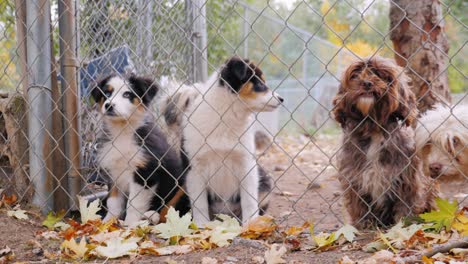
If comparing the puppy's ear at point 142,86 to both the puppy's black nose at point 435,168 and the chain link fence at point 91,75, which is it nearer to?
the chain link fence at point 91,75

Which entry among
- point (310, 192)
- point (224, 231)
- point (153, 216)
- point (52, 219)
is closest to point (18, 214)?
point (52, 219)

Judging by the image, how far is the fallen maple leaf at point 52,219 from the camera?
352 cm

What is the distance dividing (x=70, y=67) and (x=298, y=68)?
1037cm

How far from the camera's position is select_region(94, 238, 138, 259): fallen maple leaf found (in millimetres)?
2789

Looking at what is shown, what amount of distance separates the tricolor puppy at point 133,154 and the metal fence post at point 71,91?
32cm

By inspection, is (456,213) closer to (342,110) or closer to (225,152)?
(342,110)

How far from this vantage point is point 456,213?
2723mm

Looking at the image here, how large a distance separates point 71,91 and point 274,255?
1.93 metres

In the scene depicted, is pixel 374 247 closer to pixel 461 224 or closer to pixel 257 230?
pixel 461 224

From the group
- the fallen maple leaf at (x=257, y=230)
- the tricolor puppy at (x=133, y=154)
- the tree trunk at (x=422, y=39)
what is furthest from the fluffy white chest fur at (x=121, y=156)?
the tree trunk at (x=422, y=39)

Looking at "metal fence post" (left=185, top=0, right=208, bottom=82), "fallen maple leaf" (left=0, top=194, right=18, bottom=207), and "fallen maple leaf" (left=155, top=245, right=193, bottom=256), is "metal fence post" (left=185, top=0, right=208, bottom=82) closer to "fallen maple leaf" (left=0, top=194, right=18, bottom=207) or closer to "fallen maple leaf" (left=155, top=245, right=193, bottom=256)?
"fallen maple leaf" (left=0, top=194, right=18, bottom=207)

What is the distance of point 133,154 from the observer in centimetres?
396

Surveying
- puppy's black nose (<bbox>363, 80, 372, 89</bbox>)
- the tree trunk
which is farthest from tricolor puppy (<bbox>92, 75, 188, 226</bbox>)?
the tree trunk

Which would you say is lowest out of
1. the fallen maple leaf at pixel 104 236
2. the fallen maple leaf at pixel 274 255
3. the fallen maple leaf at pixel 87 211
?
the fallen maple leaf at pixel 87 211
